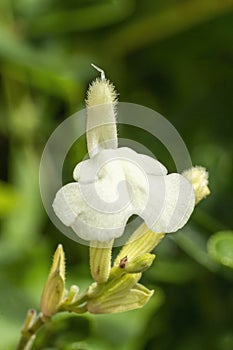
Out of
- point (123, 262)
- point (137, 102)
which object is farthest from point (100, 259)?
point (137, 102)

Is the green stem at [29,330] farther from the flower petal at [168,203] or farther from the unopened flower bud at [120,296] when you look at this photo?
the flower petal at [168,203]

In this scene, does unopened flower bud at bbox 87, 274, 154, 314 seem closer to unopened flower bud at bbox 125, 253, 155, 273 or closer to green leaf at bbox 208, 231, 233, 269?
unopened flower bud at bbox 125, 253, 155, 273

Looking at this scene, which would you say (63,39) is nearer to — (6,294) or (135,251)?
(6,294)

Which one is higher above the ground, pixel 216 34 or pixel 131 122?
pixel 216 34

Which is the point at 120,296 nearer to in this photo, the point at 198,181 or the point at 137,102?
the point at 198,181

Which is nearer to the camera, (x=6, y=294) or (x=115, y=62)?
(x=6, y=294)

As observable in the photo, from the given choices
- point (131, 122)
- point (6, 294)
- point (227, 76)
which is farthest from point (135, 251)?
point (227, 76)

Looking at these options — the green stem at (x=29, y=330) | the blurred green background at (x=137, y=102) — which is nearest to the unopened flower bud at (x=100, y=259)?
the green stem at (x=29, y=330)

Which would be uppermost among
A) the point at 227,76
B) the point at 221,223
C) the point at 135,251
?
the point at 227,76
